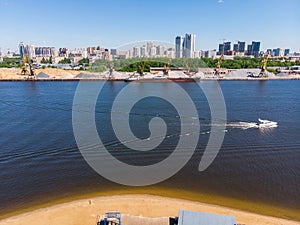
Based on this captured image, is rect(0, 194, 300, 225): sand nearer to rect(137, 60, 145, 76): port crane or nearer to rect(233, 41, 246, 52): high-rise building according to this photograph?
rect(137, 60, 145, 76): port crane

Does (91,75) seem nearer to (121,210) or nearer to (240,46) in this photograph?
(121,210)

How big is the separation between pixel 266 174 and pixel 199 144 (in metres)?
3.23

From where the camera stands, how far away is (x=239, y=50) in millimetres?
121438

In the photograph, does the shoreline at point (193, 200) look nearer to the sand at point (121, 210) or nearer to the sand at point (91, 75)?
the sand at point (121, 210)

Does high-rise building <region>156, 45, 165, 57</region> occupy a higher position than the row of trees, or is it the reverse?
high-rise building <region>156, 45, 165, 57</region>

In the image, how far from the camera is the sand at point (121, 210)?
615cm

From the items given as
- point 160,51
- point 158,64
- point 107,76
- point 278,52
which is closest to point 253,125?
point 107,76

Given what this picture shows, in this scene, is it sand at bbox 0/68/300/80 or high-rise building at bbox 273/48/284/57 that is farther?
high-rise building at bbox 273/48/284/57

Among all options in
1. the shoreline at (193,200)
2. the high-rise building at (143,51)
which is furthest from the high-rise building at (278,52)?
the shoreline at (193,200)

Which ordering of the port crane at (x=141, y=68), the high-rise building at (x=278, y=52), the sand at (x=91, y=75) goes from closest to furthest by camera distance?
the sand at (x=91, y=75) → the port crane at (x=141, y=68) → the high-rise building at (x=278, y=52)

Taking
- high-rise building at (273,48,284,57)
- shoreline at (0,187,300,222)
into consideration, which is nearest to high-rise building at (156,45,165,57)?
shoreline at (0,187,300,222)

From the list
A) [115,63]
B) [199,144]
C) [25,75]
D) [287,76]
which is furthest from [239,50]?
[199,144]

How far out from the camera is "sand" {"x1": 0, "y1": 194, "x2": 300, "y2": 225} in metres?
6.15

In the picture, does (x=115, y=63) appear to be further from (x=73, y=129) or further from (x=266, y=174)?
(x=266, y=174)
